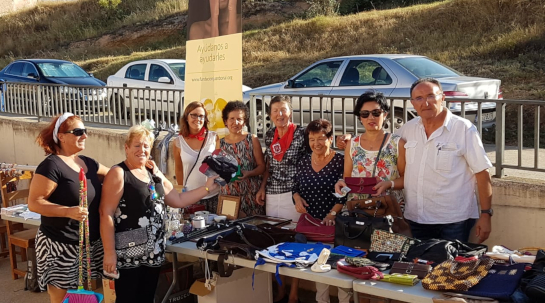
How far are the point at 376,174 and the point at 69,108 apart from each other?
7047 mm

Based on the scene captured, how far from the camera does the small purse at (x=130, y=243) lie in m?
4.58

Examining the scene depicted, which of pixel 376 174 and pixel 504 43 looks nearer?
pixel 376 174

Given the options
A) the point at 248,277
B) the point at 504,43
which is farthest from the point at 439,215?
the point at 504,43

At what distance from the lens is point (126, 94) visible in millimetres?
9250

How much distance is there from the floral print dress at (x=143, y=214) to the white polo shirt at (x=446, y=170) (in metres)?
1.97

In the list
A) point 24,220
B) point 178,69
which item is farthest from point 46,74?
point 24,220

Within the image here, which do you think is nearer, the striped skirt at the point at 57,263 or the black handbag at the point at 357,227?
the black handbag at the point at 357,227

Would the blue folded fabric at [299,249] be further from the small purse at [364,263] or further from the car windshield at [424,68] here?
the car windshield at [424,68]

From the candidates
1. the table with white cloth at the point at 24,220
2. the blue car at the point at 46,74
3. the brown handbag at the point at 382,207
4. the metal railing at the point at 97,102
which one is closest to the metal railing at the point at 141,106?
the metal railing at the point at 97,102

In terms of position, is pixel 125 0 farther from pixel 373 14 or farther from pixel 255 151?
pixel 255 151

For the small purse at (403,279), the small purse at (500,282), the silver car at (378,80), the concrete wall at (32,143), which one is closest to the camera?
the small purse at (500,282)

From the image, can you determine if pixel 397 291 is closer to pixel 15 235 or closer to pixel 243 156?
pixel 243 156

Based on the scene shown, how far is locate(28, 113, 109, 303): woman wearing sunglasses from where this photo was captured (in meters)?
4.43

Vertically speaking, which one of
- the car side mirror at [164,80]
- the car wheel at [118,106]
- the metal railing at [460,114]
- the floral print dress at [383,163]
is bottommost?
the floral print dress at [383,163]
